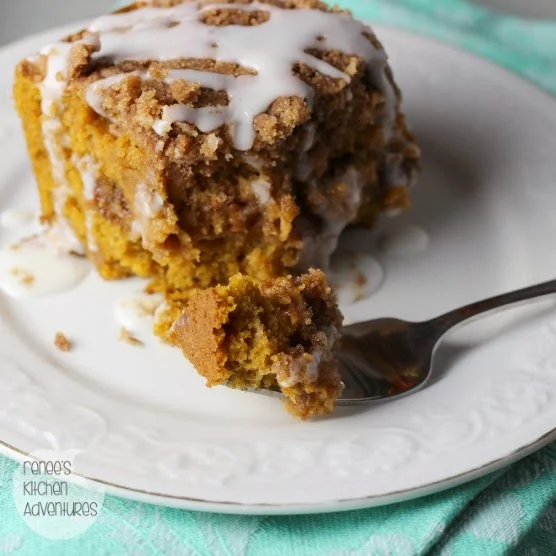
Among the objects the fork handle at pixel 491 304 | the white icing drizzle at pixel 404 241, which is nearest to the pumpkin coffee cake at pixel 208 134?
the white icing drizzle at pixel 404 241

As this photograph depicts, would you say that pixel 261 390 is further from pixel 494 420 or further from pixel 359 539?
pixel 494 420

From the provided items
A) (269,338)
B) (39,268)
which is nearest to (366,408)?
(269,338)

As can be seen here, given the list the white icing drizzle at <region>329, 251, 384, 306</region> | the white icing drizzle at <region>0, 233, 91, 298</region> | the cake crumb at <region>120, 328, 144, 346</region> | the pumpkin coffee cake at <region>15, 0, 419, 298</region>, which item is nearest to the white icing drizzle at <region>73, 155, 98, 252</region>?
the pumpkin coffee cake at <region>15, 0, 419, 298</region>

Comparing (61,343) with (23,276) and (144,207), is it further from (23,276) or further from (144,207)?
(144,207)

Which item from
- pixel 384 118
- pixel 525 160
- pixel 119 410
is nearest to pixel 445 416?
pixel 119 410

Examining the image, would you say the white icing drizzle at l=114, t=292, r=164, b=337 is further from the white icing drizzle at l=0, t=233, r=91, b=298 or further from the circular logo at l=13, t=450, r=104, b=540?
the circular logo at l=13, t=450, r=104, b=540

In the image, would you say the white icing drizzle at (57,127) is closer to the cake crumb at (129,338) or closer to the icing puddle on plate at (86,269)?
the icing puddle on plate at (86,269)
